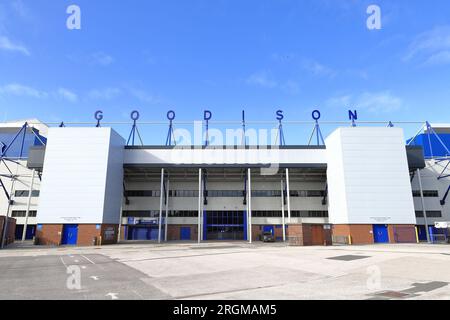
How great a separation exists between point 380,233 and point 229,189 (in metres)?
24.2

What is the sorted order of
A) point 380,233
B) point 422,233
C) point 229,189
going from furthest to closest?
point 229,189 → point 422,233 → point 380,233

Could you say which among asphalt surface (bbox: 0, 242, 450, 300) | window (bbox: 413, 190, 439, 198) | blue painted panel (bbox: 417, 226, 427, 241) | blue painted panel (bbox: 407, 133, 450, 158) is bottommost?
asphalt surface (bbox: 0, 242, 450, 300)

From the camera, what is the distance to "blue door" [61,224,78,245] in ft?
123

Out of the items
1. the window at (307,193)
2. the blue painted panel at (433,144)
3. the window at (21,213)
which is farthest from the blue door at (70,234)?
the blue painted panel at (433,144)

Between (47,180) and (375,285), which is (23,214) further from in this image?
(375,285)

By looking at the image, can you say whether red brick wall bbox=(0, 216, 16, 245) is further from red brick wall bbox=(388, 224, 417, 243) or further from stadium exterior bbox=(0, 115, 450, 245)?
red brick wall bbox=(388, 224, 417, 243)

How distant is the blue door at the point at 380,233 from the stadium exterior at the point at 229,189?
129 mm

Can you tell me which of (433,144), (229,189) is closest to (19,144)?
(229,189)

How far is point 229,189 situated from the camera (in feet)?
166

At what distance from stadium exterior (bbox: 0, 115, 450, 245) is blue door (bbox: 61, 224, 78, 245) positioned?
17 cm

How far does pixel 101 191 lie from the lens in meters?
38.8

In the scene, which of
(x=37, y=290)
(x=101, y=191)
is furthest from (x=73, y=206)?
(x=37, y=290)

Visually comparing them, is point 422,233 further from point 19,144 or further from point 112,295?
point 19,144

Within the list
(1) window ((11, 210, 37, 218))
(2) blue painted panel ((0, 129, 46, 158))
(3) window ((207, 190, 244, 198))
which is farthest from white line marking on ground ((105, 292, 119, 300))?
(2) blue painted panel ((0, 129, 46, 158))
